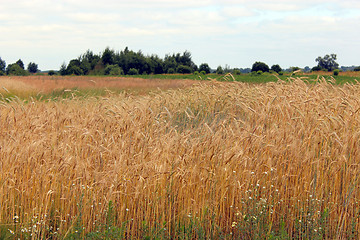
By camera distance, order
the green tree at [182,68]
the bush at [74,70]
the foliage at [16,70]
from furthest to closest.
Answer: the foliage at [16,70], the green tree at [182,68], the bush at [74,70]

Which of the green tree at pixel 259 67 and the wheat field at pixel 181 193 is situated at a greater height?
the green tree at pixel 259 67

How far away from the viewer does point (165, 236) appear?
11.1ft

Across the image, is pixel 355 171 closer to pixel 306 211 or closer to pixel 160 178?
pixel 306 211

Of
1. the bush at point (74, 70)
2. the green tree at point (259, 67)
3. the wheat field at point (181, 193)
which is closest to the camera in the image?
the wheat field at point (181, 193)

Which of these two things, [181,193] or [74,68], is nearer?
[181,193]

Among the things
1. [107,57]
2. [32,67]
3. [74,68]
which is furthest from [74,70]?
[32,67]

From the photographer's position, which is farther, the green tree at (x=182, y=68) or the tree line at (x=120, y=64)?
the green tree at (x=182, y=68)

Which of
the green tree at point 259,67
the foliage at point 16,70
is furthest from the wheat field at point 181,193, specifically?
the green tree at point 259,67

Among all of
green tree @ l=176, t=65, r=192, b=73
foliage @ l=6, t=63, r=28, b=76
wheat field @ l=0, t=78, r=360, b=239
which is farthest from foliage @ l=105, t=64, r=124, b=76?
wheat field @ l=0, t=78, r=360, b=239

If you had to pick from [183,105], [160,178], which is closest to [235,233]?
[160,178]

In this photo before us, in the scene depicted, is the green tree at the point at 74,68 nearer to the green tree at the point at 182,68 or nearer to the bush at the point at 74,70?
the bush at the point at 74,70

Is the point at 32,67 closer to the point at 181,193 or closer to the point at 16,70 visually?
the point at 16,70

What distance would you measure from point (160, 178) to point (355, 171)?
2.13 m

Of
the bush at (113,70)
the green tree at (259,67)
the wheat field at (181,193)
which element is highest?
the green tree at (259,67)
